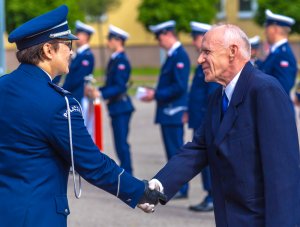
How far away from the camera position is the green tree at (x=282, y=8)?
111 ft

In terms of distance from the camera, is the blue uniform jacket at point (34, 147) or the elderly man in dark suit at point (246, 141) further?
the elderly man in dark suit at point (246, 141)

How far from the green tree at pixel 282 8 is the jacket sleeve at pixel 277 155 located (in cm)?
2938

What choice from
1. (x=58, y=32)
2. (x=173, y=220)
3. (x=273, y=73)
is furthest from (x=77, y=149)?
(x=273, y=73)

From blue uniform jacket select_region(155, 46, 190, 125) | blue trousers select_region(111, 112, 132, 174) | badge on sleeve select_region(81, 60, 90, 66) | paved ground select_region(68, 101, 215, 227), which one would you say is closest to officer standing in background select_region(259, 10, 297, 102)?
blue uniform jacket select_region(155, 46, 190, 125)

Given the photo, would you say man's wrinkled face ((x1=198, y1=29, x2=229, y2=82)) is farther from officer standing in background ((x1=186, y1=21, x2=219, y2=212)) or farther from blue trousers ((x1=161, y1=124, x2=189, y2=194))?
blue trousers ((x1=161, y1=124, x2=189, y2=194))

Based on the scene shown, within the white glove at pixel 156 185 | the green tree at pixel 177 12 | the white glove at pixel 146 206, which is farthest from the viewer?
the green tree at pixel 177 12

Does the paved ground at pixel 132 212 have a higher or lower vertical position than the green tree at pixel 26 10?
higher

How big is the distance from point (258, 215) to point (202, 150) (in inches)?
26.0

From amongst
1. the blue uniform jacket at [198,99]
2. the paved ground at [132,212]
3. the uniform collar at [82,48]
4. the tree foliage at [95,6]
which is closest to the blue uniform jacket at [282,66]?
the blue uniform jacket at [198,99]

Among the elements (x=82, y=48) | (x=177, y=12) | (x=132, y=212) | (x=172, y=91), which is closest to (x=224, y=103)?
(x=132, y=212)

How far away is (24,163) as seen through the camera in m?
4.18

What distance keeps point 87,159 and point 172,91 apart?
499 centimetres

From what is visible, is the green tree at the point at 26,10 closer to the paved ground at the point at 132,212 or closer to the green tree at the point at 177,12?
the green tree at the point at 177,12

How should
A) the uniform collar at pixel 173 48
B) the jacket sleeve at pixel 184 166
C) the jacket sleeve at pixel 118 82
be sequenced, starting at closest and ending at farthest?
the jacket sleeve at pixel 184 166, the uniform collar at pixel 173 48, the jacket sleeve at pixel 118 82
